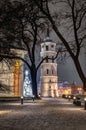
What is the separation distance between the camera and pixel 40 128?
58.5 feet

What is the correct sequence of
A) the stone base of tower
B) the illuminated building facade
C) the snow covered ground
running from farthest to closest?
the stone base of tower, the illuminated building facade, the snow covered ground

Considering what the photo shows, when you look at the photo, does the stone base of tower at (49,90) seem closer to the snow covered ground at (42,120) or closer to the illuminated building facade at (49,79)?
the illuminated building facade at (49,79)

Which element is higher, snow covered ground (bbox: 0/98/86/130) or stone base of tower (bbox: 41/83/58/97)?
stone base of tower (bbox: 41/83/58/97)

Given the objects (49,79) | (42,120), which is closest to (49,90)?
(49,79)

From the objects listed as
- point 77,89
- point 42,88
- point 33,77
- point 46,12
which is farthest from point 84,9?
point 77,89

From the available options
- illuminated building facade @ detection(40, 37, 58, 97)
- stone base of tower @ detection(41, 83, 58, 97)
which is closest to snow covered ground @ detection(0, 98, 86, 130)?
illuminated building facade @ detection(40, 37, 58, 97)

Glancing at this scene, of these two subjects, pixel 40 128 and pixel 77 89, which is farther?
pixel 77 89

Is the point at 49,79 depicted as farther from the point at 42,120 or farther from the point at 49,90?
the point at 42,120

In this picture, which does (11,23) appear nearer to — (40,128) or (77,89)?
(40,128)

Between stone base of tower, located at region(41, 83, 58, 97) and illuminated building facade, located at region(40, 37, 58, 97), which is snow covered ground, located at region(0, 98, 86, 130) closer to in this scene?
illuminated building facade, located at region(40, 37, 58, 97)

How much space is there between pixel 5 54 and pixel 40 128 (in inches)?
139

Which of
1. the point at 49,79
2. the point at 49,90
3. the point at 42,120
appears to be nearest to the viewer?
the point at 42,120

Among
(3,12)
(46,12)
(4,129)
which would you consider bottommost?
(4,129)

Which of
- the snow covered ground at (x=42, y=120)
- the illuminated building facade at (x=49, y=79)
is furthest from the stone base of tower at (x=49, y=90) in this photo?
the snow covered ground at (x=42, y=120)
